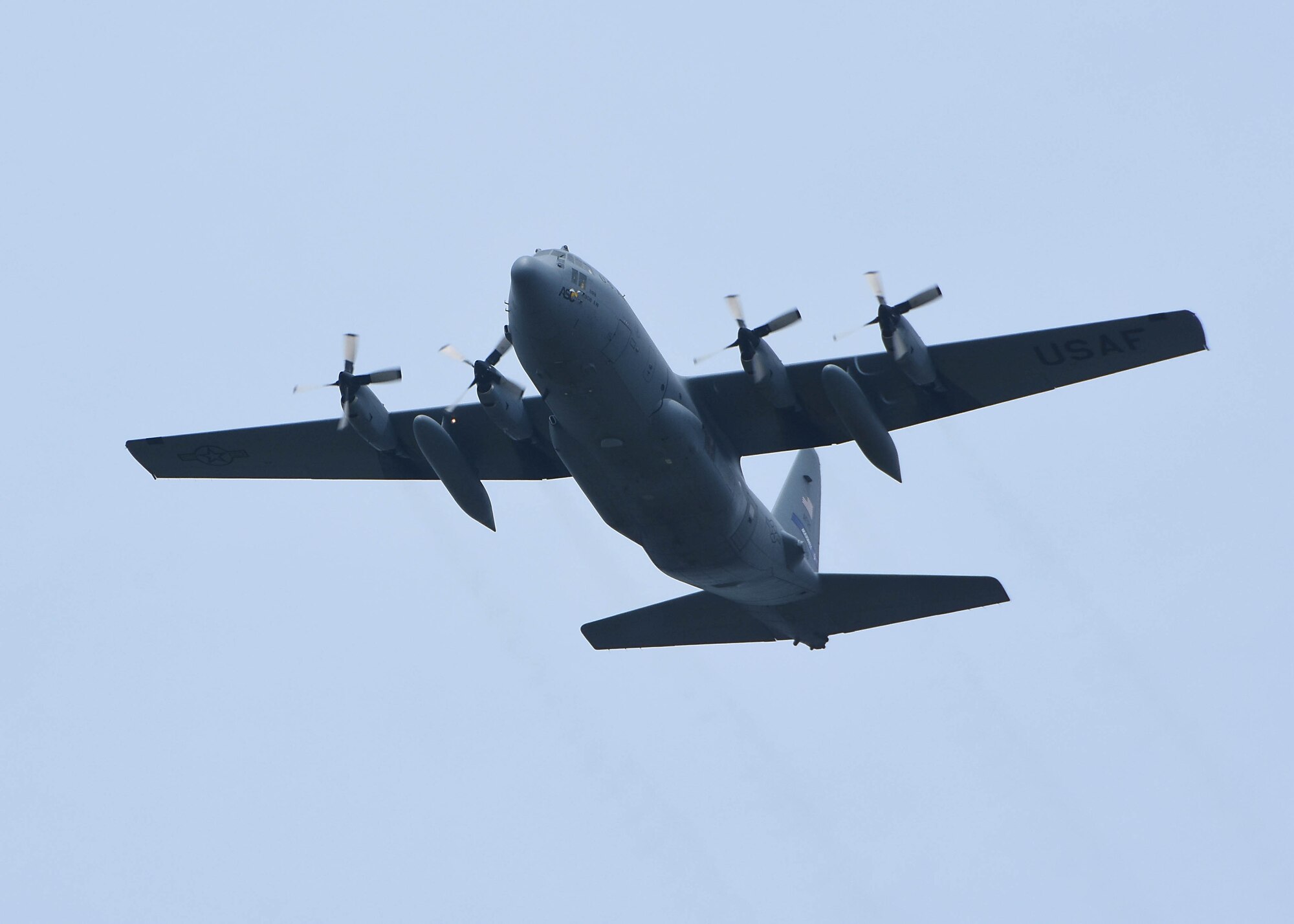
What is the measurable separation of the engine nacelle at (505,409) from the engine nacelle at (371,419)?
2205 mm

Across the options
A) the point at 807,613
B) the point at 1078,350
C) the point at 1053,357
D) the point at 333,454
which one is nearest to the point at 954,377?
the point at 1053,357

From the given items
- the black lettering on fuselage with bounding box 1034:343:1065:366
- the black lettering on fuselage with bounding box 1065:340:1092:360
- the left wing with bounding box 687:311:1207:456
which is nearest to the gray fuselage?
the left wing with bounding box 687:311:1207:456

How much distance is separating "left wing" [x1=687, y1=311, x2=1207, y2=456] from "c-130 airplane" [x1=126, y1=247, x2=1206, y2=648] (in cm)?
3

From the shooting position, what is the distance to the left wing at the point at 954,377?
90.4ft

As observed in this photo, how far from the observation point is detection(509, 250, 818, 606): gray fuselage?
2573 cm

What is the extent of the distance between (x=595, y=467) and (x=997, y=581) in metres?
8.29

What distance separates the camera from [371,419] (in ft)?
98.8

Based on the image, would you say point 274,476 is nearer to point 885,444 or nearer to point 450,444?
point 450,444

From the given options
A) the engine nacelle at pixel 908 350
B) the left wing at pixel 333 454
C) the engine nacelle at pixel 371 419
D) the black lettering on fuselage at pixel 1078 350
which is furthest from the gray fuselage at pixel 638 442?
the black lettering on fuselage at pixel 1078 350

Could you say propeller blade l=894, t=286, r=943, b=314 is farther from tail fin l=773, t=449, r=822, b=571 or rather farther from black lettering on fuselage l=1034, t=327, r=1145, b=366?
tail fin l=773, t=449, r=822, b=571

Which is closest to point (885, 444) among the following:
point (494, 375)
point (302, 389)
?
point (494, 375)

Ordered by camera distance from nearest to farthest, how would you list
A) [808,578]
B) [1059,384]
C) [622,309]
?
[622,309]
[1059,384]
[808,578]

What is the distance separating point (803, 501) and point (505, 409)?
1027cm

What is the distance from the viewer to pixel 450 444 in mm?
29078
